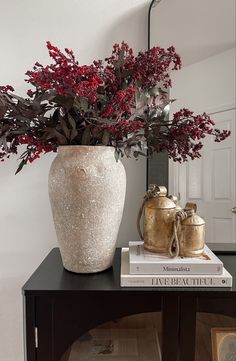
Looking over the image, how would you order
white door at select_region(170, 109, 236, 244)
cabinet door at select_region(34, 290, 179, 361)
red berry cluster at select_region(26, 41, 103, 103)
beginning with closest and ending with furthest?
red berry cluster at select_region(26, 41, 103, 103), cabinet door at select_region(34, 290, 179, 361), white door at select_region(170, 109, 236, 244)

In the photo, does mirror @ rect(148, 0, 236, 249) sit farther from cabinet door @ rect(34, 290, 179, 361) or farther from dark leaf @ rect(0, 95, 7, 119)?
dark leaf @ rect(0, 95, 7, 119)

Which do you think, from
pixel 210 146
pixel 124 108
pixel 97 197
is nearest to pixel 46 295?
pixel 97 197

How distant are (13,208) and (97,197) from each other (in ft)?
1.77

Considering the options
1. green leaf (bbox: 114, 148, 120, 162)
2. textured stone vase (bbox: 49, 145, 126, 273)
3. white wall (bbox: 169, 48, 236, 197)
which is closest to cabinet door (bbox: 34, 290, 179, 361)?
textured stone vase (bbox: 49, 145, 126, 273)

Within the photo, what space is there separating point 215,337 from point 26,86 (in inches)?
42.6

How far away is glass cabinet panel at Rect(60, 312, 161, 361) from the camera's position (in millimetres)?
782

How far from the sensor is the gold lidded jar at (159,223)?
0.82 meters

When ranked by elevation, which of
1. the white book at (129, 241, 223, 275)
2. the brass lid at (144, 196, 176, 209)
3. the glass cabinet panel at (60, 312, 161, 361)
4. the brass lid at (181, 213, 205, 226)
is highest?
the brass lid at (144, 196, 176, 209)

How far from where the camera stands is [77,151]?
79 cm

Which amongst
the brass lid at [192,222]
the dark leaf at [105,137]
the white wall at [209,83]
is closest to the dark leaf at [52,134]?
the dark leaf at [105,137]

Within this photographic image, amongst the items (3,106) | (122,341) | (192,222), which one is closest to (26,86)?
(3,106)

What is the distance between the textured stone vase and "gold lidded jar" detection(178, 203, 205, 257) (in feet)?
0.61

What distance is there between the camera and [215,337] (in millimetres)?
800

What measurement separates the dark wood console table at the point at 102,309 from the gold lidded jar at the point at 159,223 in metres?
0.13
